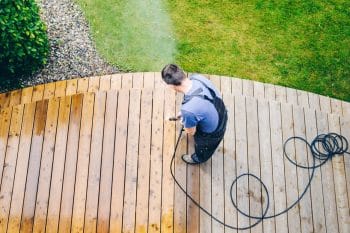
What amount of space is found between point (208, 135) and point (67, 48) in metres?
2.91

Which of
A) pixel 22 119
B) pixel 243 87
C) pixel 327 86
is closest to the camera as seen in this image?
pixel 22 119

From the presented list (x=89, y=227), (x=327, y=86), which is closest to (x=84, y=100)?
(x=89, y=227)

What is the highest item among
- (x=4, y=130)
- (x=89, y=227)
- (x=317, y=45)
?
(x=317, y=45)

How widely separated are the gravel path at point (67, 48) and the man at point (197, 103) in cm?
230

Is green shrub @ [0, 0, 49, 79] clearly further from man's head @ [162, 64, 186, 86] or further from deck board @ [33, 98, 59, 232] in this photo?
man's head @ [162, 64, 186, 86]

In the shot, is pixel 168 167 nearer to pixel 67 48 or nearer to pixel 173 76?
pixel 173 76

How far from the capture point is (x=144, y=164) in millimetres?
4930

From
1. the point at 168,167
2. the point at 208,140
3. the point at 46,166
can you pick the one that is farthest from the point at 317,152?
the point at 46,166

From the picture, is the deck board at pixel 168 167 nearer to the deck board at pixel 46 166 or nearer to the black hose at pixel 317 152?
the black hose at pixel 317 152

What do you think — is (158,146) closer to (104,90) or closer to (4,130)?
(104,90)

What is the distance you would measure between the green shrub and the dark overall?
2485 mm

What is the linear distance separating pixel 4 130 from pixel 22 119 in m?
0.24

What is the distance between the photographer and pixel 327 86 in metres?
6.11

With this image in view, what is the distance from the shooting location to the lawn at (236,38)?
Answer: 6.18 meters
